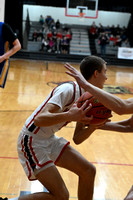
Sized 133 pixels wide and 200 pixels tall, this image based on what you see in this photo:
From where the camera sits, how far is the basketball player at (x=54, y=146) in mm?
2254

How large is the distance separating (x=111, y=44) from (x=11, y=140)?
19555 millimetres

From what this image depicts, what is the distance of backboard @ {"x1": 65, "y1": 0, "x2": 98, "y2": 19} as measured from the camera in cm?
1730

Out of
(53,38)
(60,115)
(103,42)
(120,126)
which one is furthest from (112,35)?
(60,115)

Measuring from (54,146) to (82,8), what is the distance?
53.5 feet

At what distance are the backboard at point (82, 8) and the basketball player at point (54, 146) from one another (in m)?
15.8

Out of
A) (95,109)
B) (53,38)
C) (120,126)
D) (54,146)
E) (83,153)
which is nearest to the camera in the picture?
(95,109)

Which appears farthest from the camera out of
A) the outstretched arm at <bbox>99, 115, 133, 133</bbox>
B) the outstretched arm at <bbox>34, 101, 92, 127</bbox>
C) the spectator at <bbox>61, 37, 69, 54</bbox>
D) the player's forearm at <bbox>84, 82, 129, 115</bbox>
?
the spectator at <bbox>61, 37, 69, 54</bbox>

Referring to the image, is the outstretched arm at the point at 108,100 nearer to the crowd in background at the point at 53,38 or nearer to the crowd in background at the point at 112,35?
the crowd in background at the point at 53,38

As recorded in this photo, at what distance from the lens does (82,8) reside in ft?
57.9

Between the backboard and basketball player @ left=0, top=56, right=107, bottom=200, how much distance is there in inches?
621

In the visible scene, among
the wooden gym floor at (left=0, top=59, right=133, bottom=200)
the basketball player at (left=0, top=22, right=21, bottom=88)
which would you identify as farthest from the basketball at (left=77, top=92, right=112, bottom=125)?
the basketball player at (left=0, top=22, right=21, bottom=88)

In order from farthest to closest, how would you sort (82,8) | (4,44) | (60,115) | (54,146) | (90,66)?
(82,8) < (4,44) < (54,146) < (90,66) < (60,115)

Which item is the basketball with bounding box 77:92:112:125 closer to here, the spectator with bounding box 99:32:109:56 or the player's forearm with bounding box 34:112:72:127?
the player's forearm with bounding box 34:112:72:127

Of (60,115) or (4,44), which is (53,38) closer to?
(4,44)
